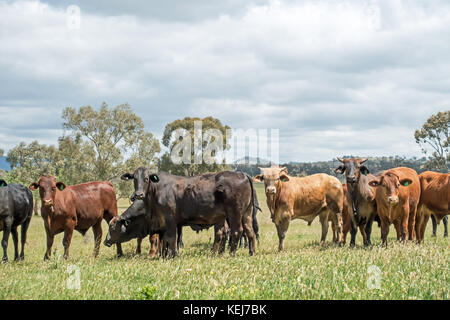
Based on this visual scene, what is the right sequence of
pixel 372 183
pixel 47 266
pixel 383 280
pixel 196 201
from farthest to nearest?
pixel 372 183 < pixel 196 201 < pixel 47 266 < pixel 383 280

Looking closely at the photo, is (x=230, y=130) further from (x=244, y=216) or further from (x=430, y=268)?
(x=430, y=268)

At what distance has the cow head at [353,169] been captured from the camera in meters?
12.5

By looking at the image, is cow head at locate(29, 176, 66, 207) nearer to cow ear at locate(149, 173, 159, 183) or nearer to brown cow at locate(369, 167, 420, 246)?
cow ear at locate(149, 173, 159, 183)

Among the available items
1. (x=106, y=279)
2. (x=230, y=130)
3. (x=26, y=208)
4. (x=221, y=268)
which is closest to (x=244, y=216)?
(x=221, y=268)

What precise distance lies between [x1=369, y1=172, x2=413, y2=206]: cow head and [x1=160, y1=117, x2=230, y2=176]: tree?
4287cm

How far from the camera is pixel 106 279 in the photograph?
292 inches

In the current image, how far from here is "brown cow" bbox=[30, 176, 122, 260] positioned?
1165 centimetres

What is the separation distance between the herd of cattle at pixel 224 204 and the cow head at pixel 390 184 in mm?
27

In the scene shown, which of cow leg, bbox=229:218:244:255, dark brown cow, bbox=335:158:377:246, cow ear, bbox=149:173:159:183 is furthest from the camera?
dark brown cow, bbox=335:158:377:246

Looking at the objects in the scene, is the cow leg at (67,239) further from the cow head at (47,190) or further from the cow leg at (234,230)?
the cow leg at (234,230)

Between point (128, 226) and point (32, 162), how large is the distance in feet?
145

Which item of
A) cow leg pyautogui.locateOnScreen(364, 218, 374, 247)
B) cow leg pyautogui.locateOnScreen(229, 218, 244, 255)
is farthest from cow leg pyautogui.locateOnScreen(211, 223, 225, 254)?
cow leg pyautogui.locateOnScreen(364, 218, 374, 247)

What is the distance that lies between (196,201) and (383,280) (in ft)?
17.9
